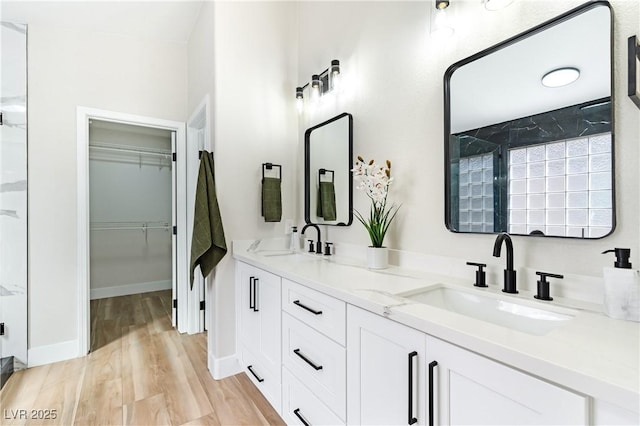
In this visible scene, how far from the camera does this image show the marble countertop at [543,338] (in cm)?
56

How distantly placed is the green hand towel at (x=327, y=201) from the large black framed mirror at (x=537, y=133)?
895 millimetres

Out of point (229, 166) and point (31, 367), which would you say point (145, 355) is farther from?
point (229, 166)

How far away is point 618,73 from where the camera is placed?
0.94m

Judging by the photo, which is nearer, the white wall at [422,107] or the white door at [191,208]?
the white wall at [422,107]

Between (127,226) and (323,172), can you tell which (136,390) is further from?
(127,226)

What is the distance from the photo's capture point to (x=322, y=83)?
2.22 meters

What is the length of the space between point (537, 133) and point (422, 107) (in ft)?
1.82

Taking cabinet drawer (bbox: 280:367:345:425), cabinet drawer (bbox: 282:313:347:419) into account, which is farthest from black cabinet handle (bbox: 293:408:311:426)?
cabinet drawer (bbox: 282:313:347:419)

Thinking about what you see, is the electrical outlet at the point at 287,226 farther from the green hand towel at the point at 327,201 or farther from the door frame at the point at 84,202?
the door frame at the point at 84,202

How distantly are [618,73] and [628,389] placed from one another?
0.95 m

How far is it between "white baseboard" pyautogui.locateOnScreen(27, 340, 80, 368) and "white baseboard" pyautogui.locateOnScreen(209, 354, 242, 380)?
1.26 metres

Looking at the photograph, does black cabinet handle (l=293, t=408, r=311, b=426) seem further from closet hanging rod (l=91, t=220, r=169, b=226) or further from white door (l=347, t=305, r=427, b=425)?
closet hanging rod (l=91, t=220, r=169, b=226)

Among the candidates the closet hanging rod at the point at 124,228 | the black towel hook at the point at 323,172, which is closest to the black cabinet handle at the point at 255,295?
the black towel hook at the point at 323,172

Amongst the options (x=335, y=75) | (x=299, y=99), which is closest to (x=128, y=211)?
(x=299, y=99)
